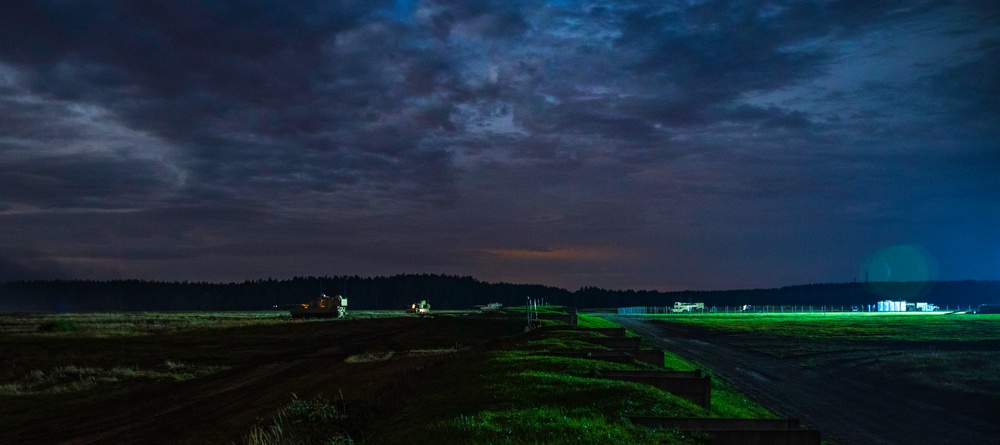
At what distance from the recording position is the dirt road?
70.6 feet

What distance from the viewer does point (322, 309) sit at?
119 metres

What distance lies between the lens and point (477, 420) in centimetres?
1426

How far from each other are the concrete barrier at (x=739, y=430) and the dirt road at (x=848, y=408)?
8.44 metres

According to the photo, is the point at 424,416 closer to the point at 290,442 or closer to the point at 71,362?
the point at 290,442

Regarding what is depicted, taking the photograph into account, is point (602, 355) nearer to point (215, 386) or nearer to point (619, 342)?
point (619, 342)

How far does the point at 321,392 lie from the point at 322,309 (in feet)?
295

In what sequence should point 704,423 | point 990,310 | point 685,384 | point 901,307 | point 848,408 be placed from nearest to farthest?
point 704,423 < point 685,384 < point 848,408 < point 990,310 < point 901,307

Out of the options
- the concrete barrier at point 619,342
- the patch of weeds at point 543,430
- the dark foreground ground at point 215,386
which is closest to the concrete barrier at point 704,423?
the patch of weeds at point 543,430

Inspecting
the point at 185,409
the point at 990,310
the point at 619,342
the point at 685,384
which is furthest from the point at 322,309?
the point at 990,310

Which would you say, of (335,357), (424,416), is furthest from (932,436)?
(335,357)

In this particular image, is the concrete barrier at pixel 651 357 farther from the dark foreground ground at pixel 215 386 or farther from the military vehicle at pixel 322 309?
the military vehicle at pixel 322 309

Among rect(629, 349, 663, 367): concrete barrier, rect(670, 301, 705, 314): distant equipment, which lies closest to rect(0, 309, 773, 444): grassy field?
rect(629, 349, 663, 367): concrete barrier

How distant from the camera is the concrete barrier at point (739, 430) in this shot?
12398 millimetres

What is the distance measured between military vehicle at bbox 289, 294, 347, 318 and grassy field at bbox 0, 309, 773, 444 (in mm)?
45461
